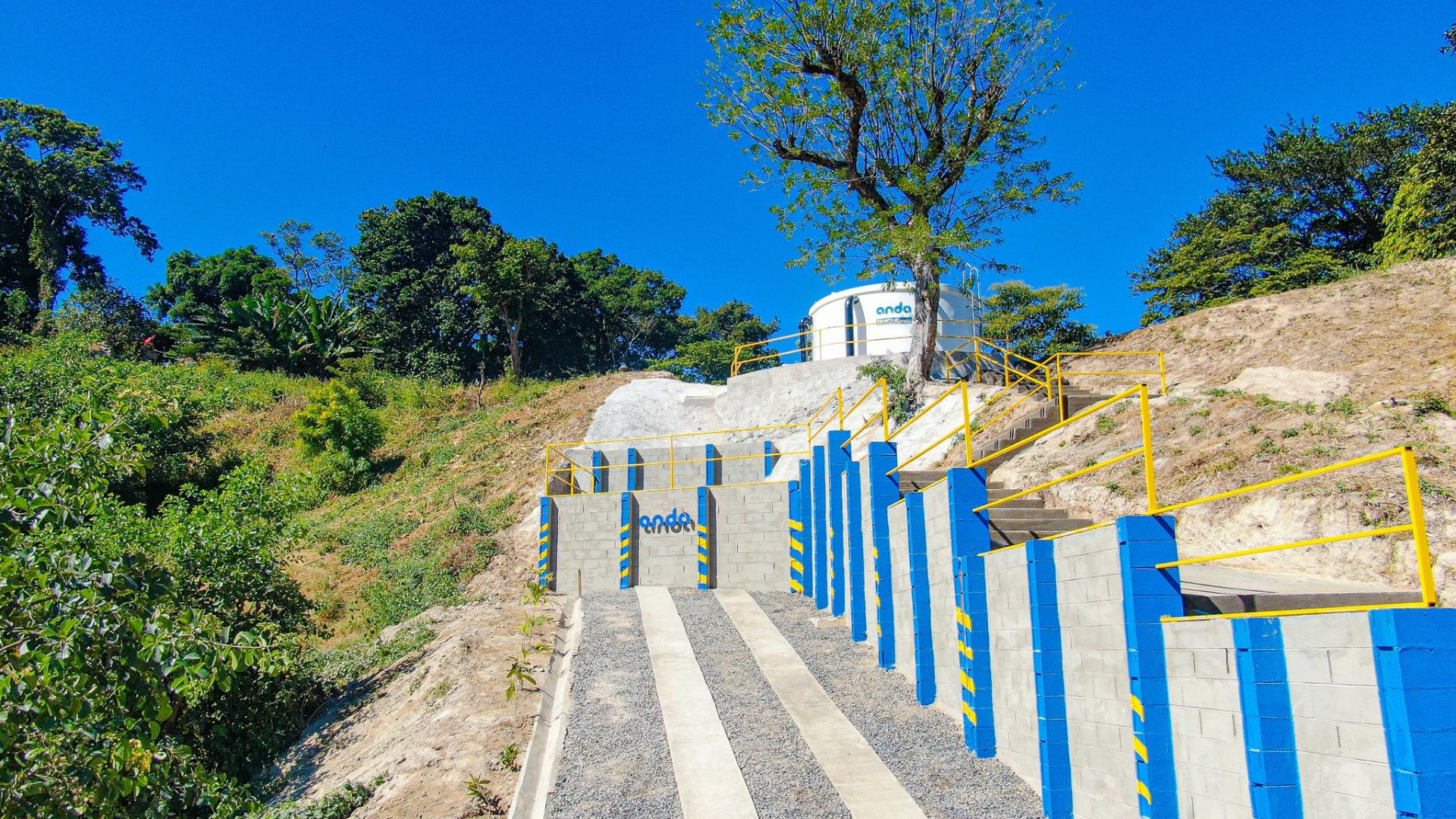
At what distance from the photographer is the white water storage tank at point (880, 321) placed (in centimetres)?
2544

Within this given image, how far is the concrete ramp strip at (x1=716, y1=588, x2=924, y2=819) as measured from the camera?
7.98 meters

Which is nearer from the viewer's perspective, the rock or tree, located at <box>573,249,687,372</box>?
the rock

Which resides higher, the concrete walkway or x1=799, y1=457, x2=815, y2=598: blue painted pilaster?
x1=799, y1=457, x2=815, y2=598: blue painted pilaster

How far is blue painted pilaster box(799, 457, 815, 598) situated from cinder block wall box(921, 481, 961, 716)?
6045 mm

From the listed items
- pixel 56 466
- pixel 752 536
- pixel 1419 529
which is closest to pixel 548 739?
pixel 56 466

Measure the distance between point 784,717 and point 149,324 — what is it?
151 ft

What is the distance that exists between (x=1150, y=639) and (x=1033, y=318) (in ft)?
86.3

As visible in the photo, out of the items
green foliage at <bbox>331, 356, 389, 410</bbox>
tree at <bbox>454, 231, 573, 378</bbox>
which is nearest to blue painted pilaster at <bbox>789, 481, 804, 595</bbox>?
tree at <bbox>454, 231, 573, 378</bbox>

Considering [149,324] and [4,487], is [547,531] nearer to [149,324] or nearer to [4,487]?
[4,487]

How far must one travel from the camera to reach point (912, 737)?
9.44m

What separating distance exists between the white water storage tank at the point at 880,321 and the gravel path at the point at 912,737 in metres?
13.3

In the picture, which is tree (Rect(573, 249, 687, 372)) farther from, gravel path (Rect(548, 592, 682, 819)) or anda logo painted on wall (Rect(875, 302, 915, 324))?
gravel path (Rect(548, 592, 682, 819))

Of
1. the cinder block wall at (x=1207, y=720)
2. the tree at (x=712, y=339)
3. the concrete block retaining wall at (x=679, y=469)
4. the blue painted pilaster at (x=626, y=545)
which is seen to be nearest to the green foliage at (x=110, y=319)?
the tree at (x=712, y=339)

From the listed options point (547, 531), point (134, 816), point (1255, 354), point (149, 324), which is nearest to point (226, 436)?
point (149, 324)
